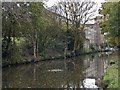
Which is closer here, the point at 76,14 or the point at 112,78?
the point at 112,78

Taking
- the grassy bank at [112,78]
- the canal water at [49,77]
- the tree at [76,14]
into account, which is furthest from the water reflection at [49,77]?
the tree at [76,14]

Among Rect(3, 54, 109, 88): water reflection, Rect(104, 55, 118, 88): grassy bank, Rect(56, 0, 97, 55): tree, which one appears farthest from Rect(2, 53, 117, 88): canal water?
Rect(56, 0, 97, 55): tree

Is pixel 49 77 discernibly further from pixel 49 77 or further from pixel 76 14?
pixel 76 14

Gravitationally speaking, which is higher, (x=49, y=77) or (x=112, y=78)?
(x=112, y=78)

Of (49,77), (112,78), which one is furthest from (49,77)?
(112,78)

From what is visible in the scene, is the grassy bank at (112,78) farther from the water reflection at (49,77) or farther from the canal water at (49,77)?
the water reflection at (49,77)

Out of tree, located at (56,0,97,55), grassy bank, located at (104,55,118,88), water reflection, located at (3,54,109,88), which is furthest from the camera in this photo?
tree, located at (56,0,97,55)

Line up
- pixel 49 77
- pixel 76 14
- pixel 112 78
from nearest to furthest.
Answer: pixel 112 78 < pixel 49 77 < pixel 76 14

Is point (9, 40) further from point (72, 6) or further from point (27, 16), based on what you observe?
point (72, 6)

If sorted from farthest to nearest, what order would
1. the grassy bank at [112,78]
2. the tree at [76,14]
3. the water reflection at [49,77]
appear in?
the tree at [76,14] → the water reflection at [49,77] → the grassy bank at [112,78]

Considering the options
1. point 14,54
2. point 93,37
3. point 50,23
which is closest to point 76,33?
point 50,23

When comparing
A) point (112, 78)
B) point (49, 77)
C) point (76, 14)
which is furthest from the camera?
point (76, 14)

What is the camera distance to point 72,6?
47.4 metres

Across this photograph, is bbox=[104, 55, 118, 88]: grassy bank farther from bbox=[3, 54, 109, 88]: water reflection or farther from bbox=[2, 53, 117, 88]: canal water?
bbox=[3, 54, 109, 88]: water reflection
